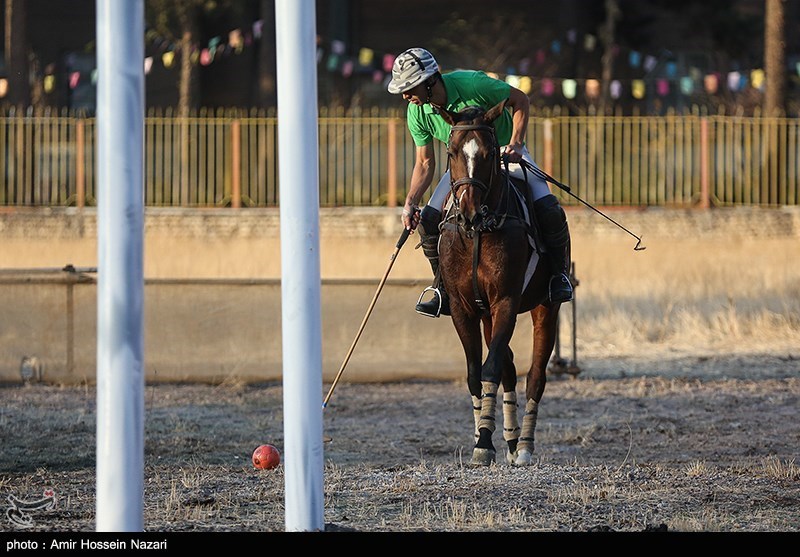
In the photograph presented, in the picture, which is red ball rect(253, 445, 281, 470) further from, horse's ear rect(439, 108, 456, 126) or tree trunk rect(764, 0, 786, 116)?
tree trunk rect(764, 0, 786, 116)

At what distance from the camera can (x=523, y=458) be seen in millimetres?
8883

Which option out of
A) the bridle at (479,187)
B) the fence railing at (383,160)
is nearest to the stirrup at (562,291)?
the bridle at (479,187)

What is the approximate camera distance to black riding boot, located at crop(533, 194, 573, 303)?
30.1 ft

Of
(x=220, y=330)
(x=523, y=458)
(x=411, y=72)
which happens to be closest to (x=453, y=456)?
(x=523, y=458)

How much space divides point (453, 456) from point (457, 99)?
2.40 m

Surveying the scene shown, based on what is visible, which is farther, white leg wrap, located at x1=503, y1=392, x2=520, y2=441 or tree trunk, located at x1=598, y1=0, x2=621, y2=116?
tree trunk, located at x1=598, y1=0, x2=621, y2=116

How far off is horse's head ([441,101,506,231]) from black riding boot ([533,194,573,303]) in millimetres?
759

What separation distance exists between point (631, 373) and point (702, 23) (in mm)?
22269

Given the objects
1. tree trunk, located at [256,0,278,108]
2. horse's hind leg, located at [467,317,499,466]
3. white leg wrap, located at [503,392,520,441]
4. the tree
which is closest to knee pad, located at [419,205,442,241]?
horse's hind leg, located at [467,317,499,466]

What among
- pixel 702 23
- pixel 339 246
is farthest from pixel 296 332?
pixel 702 23

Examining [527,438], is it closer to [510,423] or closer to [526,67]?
[510,423]

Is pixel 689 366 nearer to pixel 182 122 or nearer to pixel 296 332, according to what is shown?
pixel 296 332

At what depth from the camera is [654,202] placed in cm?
2667
